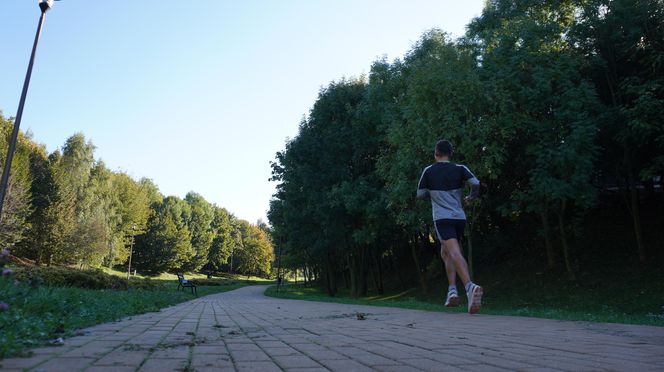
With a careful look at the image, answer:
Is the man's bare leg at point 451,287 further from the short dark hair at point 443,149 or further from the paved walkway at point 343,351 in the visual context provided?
the paved walkway at point 343,351

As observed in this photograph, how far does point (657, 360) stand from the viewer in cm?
282

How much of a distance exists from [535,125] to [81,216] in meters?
47.0

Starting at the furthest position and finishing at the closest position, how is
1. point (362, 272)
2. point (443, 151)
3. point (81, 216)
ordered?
point (81, 216)
point (362, 272)
point (443, 151)

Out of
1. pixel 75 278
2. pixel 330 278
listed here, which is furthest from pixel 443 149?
pixel 330 278

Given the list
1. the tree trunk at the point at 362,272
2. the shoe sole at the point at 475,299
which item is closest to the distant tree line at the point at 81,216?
the tree trunk at the point at 362,272

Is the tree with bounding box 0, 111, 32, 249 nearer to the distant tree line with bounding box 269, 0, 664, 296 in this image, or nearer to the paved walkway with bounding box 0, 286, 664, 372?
the distant tree line with bounding box 269, 0, 664, 296

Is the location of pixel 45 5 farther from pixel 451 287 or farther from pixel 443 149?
pixel 451 287

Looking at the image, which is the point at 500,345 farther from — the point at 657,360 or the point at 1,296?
the point at 1,296

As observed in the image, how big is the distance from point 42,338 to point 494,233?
24748 mm

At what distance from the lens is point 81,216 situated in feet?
154

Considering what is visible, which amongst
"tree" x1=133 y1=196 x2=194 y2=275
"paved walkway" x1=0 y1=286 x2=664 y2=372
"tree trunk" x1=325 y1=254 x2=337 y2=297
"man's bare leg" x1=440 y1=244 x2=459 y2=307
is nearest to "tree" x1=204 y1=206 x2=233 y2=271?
"tree" x1=133 y1=196 x2=194 y2=275

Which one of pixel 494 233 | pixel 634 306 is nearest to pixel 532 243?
pixel 494 233

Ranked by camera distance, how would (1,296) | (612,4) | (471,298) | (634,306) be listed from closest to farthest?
(1,296), (471,298), (634,306), (612,4)

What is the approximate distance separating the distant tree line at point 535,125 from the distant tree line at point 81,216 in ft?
98.5
